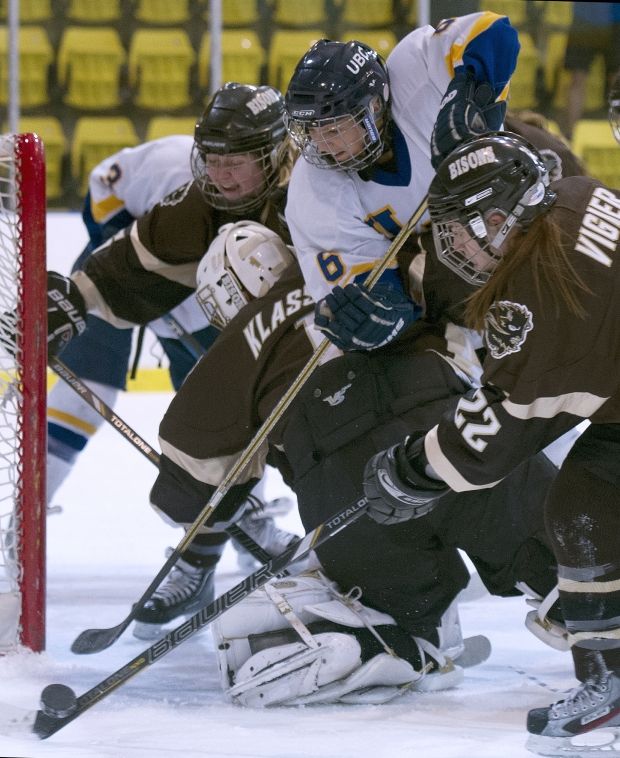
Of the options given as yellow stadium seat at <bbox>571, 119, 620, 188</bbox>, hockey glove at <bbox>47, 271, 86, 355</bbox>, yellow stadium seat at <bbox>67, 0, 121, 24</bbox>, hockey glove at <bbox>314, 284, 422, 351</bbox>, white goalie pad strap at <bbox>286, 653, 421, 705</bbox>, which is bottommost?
white goalie pad strap at <bbox>286, 653, 421, 705</bbox>

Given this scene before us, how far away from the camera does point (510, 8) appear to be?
20.7ft

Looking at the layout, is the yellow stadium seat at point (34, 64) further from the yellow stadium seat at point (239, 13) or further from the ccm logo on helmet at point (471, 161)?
the ccm logo on helmet at point (471, 161)

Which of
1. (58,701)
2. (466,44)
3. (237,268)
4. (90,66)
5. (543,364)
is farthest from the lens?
(90,66)

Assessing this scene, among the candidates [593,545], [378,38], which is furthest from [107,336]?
[378,38]

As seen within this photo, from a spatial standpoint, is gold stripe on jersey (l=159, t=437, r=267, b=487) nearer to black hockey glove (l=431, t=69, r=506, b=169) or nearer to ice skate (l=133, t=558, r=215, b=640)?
ice skate (l=133, t=558, r=215, b=640)

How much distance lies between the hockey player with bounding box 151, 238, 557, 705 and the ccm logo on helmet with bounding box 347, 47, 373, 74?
425mm

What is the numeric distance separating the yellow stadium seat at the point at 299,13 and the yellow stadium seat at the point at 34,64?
113 centimetres

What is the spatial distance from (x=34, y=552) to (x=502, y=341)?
1.08 metres

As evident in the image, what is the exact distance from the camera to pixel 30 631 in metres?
2.49

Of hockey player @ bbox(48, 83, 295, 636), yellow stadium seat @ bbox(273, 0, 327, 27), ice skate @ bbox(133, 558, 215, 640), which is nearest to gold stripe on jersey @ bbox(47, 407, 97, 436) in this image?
hockey player @ bbox(48, 83, 295, 636)

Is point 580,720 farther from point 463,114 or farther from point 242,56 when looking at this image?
point 242,56

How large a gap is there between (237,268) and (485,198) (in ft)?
2.70

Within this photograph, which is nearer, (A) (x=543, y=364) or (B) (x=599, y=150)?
(A) (x=543, y=364)

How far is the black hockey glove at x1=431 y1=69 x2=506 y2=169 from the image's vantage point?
2.28m
